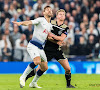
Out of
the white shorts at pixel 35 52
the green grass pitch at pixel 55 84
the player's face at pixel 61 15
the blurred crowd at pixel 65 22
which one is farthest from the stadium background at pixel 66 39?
the white shorts at pixel 35 52

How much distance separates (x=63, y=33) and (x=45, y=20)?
0.71 m

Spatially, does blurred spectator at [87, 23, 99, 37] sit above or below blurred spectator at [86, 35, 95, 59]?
above

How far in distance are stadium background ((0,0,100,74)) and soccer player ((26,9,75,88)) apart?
681 cm

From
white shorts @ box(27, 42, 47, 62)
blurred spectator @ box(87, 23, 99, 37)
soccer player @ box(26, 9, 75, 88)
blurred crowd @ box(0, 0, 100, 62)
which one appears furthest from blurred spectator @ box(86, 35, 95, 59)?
white shorts @ box(27, 42, 47, 62)

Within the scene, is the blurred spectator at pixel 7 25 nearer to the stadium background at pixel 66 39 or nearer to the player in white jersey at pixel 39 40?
the stadium background at pixel 66 39

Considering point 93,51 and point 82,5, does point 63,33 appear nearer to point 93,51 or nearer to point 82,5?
point 93,51

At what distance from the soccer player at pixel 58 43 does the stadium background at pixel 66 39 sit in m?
6.81

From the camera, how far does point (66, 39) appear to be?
17.0 metres

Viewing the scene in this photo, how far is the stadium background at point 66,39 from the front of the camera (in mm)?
16109

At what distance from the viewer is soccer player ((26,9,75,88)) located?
29.5 feet

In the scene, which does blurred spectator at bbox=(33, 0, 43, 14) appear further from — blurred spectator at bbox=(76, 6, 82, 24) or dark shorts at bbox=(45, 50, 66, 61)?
dark shorts at bbox=(45, 50, 66, 61)

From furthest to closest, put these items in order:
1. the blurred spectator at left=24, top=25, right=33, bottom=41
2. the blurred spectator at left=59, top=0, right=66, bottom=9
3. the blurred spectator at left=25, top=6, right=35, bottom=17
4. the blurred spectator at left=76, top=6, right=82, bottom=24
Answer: the blurred spectator at left=59, top=0, right=66, bottom=9 → the blurred spectator at left=76, top=6, right=82, bottom=24 → the blurred spectator at left=25, top=6, right=35, bottom=17 → the blurred spectator at left=24, top=25, right=33, bottom=41

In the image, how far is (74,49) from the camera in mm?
16047

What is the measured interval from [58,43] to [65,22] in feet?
29.4
